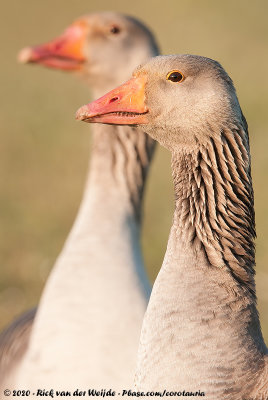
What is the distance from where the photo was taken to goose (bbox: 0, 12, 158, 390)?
4.81 metres

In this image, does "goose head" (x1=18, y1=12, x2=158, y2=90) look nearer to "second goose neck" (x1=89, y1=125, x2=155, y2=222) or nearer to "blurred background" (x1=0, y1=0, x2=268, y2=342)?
"blurred background" (x1=0, y1=0, x2=268, y2=342)

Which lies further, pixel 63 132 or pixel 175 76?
pixel 63 132

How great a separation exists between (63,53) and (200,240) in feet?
9.09

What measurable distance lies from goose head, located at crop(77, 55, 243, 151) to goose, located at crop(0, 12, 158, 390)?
4.48ft

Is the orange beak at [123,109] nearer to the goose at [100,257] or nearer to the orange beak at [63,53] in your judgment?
the goose at [100,257]

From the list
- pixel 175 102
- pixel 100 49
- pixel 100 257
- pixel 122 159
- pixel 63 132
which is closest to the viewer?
pixel 175 102

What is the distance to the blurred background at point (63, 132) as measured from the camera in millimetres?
10164

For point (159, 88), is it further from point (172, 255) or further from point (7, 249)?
point (7, 249)

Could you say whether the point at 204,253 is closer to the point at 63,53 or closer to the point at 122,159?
the point at 122,159

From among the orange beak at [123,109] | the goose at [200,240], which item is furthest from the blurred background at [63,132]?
the goose at [200,240]

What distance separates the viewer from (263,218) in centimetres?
1073

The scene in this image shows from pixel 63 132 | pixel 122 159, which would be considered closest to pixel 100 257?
pixel 122 159

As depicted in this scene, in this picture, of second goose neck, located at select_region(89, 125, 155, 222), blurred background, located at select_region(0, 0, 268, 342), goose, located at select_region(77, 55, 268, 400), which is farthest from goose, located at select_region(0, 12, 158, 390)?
goose, located at select_region(77, 55, 268, 400)

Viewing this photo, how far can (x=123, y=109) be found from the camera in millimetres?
3947
